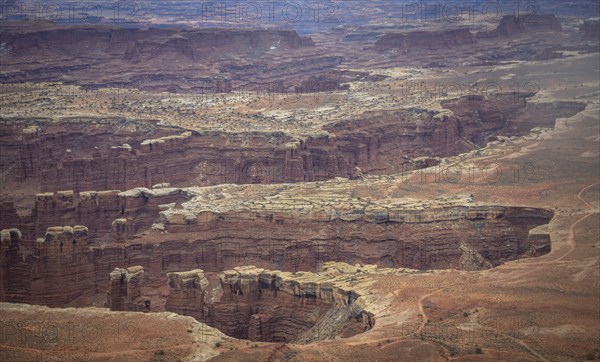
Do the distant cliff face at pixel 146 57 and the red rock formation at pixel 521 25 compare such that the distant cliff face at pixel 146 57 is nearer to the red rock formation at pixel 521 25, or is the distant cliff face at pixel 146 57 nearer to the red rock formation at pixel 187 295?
the red rock formation at pixel 521 25

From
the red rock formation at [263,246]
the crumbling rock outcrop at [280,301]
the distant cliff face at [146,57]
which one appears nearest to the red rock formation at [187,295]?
the crumbling rock outcrop at [280,301]

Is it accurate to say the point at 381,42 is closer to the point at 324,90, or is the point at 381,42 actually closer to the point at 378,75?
the point at 378,75

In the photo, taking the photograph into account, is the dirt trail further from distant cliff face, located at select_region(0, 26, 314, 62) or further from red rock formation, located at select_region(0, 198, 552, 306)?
distant cliff face, located at select_region(0, 26, 314, 62)

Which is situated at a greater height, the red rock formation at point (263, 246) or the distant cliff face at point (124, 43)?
the red rock formation at point (263, 246)

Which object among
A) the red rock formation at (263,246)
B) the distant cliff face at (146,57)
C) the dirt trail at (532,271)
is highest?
the dirt trail at (532,271)

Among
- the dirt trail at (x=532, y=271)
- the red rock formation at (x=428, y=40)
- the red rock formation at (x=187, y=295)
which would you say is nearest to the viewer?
the dirt trail at (x=532, y=271)

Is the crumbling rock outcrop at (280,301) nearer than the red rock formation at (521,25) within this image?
Yes

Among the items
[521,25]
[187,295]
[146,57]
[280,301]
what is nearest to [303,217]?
[280,301]

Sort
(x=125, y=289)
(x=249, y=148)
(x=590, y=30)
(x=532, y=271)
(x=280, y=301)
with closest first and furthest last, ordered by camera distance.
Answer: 1. (x=532, y=271)
2. (x=280, y=301)
3. (x=125, y=289)
4. (x=249, y=148)
5. (x=590, y=30)

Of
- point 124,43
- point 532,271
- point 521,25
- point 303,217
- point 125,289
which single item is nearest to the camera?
point 532,271

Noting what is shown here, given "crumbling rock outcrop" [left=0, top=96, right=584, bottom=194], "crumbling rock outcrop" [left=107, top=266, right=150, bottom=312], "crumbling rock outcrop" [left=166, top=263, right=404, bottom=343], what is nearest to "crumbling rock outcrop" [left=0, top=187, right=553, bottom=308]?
"crumbling rock outcrop" [left=107, top=266, right=150, bottom=312]

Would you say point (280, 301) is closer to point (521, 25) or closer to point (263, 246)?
point (263, 246)

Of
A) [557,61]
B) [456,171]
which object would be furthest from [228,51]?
[456,171]
